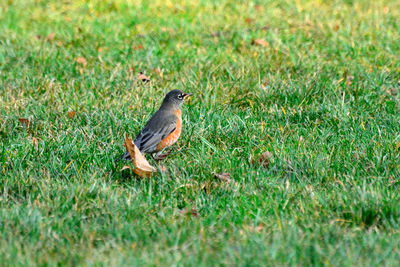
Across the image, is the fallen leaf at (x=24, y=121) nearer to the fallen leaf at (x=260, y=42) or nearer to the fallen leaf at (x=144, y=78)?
the fallen leaf at (x=144, y=78)

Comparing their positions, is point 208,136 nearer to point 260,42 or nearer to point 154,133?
point 154,133

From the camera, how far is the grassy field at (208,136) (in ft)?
11.4

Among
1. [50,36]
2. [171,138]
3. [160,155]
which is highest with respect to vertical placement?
[50,36]

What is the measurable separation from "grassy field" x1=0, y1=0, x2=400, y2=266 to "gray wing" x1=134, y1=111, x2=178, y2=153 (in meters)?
0.19

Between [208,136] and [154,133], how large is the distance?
0.52m

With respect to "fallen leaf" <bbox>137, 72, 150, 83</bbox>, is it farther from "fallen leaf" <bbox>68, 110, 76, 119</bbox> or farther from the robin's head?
the robin's head

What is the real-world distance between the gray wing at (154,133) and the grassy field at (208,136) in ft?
0.62

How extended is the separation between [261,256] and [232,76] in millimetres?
3667

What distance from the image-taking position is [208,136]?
5266 millimetres

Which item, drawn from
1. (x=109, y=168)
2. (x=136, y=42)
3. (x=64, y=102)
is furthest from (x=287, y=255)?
(x=136, y=42)

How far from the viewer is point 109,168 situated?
15.2 ft

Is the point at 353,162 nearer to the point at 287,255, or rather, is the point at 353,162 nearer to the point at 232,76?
the point at 287,255

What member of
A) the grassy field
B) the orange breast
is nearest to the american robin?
the orange breast

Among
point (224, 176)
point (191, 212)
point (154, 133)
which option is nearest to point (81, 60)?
point (154, 133)
